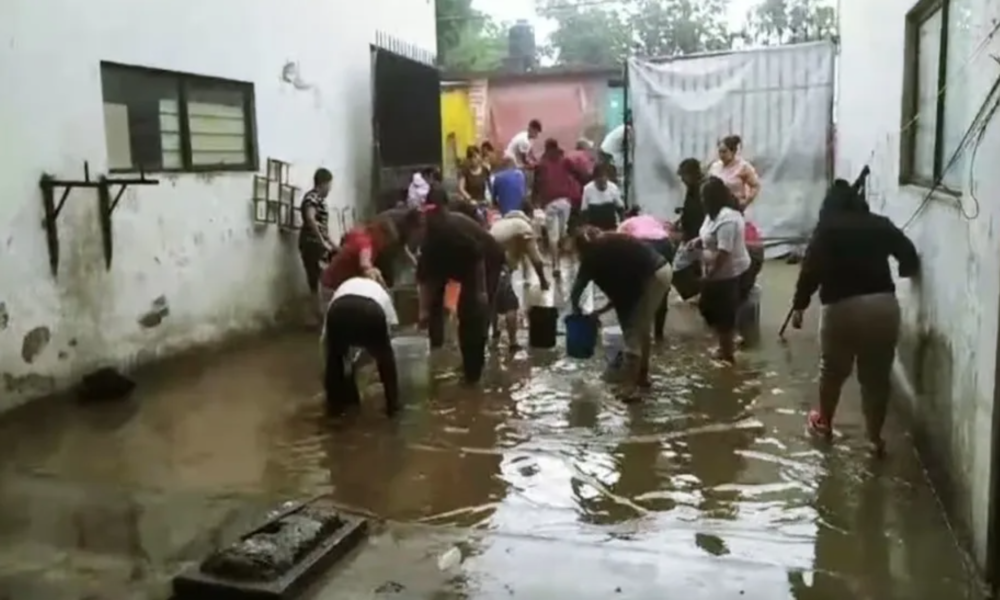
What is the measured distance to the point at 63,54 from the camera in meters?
6.76

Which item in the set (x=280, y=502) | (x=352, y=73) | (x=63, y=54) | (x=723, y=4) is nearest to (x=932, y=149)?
(x=280, y=502)

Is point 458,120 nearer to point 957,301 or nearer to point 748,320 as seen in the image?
point 748,320

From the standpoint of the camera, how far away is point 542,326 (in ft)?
25.8

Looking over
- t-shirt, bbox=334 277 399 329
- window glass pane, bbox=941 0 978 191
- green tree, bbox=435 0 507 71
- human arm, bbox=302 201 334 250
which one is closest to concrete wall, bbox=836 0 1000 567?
→ window glass pane, bbox=941 0 978 191

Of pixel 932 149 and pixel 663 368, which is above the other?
pixel 932 149

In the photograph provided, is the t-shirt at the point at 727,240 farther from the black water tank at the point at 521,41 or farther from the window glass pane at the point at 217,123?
the black water tank at the point at 521,41

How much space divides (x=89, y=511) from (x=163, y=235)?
3.70 m

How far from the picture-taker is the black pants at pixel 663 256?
7660 millimetres

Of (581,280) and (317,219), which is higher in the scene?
(317,219)

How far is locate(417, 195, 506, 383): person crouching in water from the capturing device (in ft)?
22.5

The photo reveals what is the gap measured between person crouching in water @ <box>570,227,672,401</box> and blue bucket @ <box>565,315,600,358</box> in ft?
2.05

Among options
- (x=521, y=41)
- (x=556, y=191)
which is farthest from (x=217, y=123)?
(x=521, y=41)

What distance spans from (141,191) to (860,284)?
5.53 m

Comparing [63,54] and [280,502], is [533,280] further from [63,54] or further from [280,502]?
[280,502]
